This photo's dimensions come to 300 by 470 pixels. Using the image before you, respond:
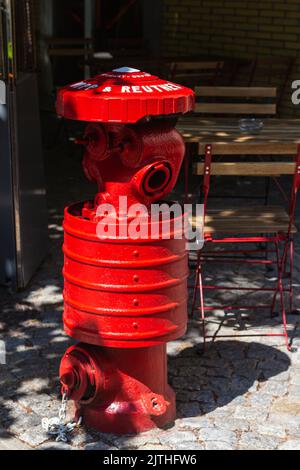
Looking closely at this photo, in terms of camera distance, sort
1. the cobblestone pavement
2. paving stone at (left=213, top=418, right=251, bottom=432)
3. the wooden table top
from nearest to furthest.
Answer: the cobblestone pavement, paving stone at (left=213, top=418, right=251, bottom=432), the wooden table top

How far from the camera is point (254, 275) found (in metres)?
7.47

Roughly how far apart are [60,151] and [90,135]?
7733mm

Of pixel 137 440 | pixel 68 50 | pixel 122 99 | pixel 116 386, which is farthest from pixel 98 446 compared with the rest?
pixel 68 50

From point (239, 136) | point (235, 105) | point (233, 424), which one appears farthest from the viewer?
point (235, 105)

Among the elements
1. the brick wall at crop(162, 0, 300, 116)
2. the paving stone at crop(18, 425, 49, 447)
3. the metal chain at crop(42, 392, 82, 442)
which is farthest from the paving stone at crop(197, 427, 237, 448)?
the brick wall at crop(162, 0, 300, 116)

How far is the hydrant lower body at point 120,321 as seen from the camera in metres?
4.64

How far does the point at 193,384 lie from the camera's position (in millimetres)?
5566

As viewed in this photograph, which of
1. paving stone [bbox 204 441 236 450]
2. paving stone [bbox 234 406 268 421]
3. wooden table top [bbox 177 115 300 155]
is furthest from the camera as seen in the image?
wooden table top [bbox 177 115 300 155]

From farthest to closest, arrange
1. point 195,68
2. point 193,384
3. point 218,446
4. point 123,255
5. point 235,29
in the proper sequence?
1. point 235,29
2. point 195,68
3. point 193,384
4. point 218,446
5. point 123,255

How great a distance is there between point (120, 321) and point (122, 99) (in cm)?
117

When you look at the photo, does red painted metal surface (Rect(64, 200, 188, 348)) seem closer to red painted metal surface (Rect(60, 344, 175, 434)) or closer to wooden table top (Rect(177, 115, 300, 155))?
red painted metal surface (Rect(60, 344, 175, 434))

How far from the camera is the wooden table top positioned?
6047mm

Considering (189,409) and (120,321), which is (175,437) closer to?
(189,409)
